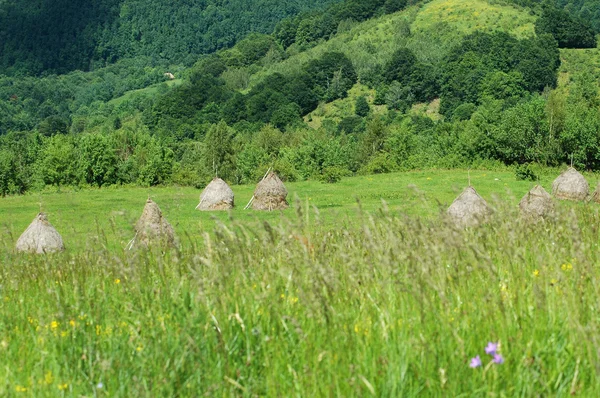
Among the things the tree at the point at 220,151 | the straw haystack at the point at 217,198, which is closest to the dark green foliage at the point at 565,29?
the tree at the point at 220,151

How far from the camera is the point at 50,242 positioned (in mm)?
19828

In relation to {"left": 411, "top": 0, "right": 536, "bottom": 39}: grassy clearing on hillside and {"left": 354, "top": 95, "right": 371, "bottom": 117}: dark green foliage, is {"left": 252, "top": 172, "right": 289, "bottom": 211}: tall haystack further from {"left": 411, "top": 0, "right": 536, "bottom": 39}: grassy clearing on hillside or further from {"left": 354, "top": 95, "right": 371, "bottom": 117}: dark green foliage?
{"left": 411, "top": 0, "right": 536, "bottom": 39}: grassy clearing on hillside

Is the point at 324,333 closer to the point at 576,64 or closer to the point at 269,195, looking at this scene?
the point at 269,195

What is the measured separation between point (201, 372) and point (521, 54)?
12448cm

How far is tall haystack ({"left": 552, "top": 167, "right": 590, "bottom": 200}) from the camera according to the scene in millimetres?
29344

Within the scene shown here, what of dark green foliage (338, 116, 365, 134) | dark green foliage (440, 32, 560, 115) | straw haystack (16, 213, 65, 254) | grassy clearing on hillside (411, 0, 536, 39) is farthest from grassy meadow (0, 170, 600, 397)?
grassy clearing on hillside (411, 0, 536, 39)

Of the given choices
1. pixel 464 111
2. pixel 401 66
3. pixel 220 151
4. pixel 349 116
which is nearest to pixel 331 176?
pixel 220 151

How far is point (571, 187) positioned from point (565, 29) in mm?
112723

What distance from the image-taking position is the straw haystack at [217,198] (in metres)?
29.4

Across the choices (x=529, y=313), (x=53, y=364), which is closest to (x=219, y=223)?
(x=53, y=364)

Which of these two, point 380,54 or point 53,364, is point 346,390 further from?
point 380,54

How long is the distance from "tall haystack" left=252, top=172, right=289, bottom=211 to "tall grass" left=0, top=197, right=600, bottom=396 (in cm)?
2354

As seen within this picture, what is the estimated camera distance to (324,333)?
13.8ft

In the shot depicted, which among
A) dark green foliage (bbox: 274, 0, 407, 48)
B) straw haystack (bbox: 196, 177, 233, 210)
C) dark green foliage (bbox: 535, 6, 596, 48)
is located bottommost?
straw haystack (bbox: 196, 177, 233, 210)
